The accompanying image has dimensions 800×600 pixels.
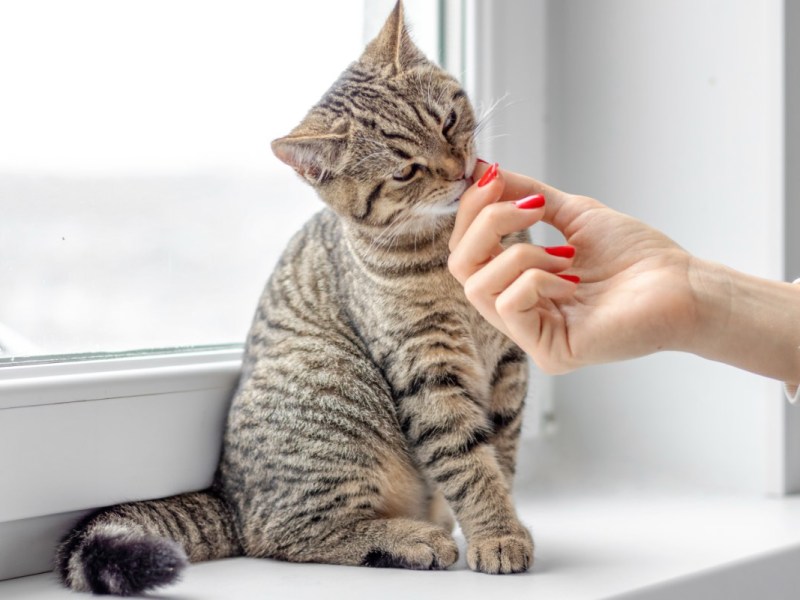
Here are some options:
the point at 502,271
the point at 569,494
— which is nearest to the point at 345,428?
the point at 502,271

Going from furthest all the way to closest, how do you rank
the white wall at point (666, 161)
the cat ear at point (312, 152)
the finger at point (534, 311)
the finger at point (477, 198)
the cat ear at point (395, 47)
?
the white wall at point (666, 161) → the cat ear at point (395, 47) → the cat ear at point (312, 152) → the finger at point (477, 198) → the finger at point (534, 311)

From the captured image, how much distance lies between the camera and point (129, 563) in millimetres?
1164

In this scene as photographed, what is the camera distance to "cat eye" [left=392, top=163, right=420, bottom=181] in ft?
4.46

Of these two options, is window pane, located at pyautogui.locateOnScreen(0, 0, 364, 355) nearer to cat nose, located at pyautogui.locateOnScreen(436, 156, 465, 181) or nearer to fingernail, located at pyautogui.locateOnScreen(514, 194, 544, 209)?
cat nose, located at pyautogui.locateOnScreen(436, 156, 465, 181)

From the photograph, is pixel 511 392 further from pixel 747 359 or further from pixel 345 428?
pixel 747 359

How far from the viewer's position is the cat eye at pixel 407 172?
136 centimetres

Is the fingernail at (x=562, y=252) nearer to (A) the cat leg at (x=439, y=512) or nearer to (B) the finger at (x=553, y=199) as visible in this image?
(B) the finger at (x=553, y=199)

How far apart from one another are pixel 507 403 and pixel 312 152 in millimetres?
519

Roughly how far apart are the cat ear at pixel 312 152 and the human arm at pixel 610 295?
0.24m

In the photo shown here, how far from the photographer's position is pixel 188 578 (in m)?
1.29

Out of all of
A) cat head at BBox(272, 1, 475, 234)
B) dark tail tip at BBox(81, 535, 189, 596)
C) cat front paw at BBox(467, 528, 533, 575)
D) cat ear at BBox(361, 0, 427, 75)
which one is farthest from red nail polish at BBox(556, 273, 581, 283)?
dark tail tip at BBox(81, 535, 189, 596)

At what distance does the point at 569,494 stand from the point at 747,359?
2.16ft

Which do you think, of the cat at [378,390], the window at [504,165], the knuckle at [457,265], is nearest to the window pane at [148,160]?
the window at [504,165]

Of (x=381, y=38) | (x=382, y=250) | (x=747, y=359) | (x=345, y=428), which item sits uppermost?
(x=381, y=38)
